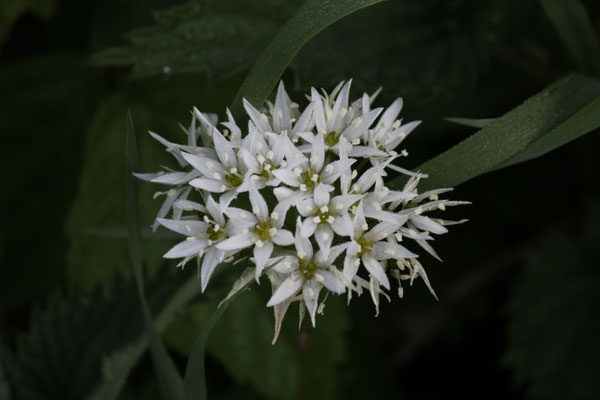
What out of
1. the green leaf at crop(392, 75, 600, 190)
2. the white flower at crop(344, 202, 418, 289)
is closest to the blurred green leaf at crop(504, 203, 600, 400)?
the green leaf at crop(392, 75, 600, 190)

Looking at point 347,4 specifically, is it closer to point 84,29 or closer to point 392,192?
point 392,192

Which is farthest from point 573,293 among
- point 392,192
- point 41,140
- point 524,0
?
point 41,140

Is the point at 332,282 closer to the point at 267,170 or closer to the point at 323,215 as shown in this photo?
the point at 323,215

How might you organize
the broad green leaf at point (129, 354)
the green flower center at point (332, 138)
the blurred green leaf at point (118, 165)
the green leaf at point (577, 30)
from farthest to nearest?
1. the blurred green leaf at point (118, 165)
2. the green leaf at point (577, 30)
3. the broad green leaf at point (129, 354)
4. the green flower center at point (332, 138)

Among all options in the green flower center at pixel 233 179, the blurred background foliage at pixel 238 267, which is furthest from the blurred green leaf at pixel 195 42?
the green flower center at pixel 233 179

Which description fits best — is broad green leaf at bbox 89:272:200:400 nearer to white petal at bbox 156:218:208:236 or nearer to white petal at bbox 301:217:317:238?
white petal at bbox 156:218:208:236

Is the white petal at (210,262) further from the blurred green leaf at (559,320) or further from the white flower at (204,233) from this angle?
the blurred green leaf at (559,320)

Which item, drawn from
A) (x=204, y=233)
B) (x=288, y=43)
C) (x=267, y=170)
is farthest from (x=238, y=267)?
(x=288, y=43)
